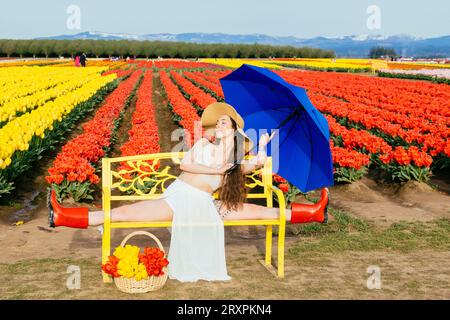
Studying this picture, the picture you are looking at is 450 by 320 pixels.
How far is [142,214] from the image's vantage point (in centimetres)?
525

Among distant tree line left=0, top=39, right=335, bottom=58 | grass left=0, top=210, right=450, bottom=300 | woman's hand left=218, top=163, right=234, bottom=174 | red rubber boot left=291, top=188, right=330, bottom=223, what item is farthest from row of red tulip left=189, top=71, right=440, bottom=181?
distant tree line left=0, top=39, right=335, bottom=58

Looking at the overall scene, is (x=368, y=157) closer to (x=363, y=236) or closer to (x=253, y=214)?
(x=363, y=236)

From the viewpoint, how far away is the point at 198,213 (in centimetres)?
518

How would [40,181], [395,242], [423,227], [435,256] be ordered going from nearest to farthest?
1. [435,256]
2. [395,242]
3. [423,227]
4. [40,181]

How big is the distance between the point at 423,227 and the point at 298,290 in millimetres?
3157

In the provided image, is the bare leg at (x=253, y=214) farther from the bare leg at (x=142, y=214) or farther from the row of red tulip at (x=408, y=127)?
the row of red tulip at (x=408, y=127)

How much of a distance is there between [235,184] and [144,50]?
115154mm

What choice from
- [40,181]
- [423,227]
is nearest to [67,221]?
[423,227]

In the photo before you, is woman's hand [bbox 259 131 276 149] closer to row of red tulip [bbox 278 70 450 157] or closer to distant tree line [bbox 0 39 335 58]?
row of red tulip [bbox 278 70 450 157]

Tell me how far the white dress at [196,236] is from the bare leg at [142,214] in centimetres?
7

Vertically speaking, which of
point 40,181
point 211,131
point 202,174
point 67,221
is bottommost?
point 40,181

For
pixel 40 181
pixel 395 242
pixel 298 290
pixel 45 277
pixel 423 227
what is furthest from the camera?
pixel 40 181

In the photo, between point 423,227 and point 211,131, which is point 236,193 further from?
point 423,227

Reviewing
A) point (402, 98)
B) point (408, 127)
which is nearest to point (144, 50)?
point (402, 98)
